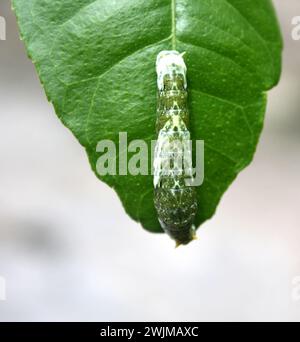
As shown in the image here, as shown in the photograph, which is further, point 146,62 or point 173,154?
point 173,154

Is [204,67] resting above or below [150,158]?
above

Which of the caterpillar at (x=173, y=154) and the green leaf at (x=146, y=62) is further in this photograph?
the caterpillar at (x=173, y=154)

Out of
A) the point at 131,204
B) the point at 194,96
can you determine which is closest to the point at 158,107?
the point at 194,96

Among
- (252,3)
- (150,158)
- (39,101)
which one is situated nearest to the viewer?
(252,3)

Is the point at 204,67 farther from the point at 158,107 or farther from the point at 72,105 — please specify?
the point at 72,105
